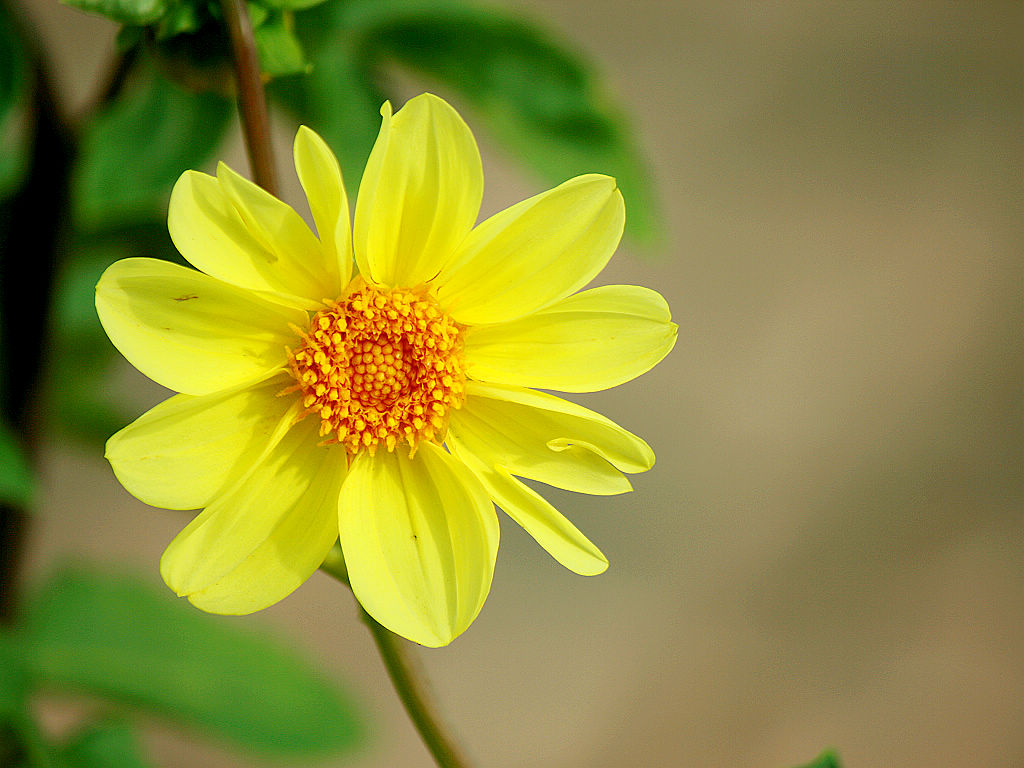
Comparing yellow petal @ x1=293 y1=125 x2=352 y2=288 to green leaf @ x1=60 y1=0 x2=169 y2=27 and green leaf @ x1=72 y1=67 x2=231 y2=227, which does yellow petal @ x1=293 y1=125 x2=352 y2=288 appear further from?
green leaf @ x1=72 y1=67 x2=231 y2=227

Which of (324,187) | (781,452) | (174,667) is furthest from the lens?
(781,452)

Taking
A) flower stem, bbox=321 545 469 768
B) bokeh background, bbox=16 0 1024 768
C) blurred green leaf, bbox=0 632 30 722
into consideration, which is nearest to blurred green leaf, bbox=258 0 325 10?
flower stem, bbox=321 545 469 768

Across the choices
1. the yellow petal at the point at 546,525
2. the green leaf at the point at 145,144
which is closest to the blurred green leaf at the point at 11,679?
the green leaf at the point at 145,144

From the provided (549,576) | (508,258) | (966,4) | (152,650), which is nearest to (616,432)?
(508,258)

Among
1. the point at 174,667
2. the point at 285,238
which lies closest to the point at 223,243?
the point at 285,238

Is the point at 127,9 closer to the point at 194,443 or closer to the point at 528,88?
the point at 194,443

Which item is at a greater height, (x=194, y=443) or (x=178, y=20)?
(x=178, y=20)
